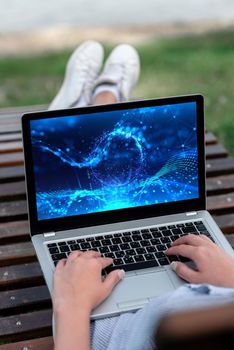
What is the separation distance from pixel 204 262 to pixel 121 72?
1.77 meters

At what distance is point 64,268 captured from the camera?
1.61 m

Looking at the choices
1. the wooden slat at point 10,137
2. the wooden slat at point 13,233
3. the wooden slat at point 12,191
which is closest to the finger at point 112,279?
the wooden slat at point 13,233

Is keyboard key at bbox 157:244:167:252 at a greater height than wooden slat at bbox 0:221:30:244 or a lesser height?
lesser

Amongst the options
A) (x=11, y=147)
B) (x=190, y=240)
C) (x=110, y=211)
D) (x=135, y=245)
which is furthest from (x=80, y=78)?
(x=190, y=240)

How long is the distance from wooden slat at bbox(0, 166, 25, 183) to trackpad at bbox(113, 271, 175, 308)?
0.92 m

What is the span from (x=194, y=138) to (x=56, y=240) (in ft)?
1.48

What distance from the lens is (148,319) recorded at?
1241 mm

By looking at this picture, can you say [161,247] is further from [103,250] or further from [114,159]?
[114,159]

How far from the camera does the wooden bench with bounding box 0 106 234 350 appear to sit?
5.99 feet

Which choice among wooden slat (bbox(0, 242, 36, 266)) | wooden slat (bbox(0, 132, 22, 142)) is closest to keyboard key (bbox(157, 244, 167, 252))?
wooden slat (bbox(0, 242, 36, 266))

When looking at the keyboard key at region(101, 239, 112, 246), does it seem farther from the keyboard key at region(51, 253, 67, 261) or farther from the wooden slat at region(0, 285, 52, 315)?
the wooden slat at region(0, 285, 52, 315)

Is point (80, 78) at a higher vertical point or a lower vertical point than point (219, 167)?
higher

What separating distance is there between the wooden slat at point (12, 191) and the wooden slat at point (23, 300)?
52 cm

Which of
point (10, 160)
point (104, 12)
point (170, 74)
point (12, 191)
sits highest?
point (104, 12)
